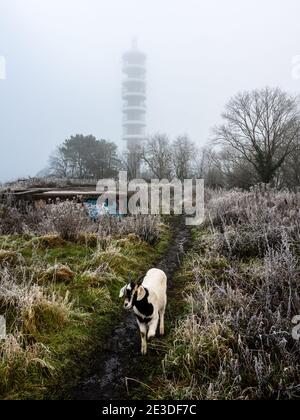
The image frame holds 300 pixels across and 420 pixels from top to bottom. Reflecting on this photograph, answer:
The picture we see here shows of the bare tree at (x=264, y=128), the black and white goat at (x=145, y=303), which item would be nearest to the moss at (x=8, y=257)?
the black and white goat at (x=145, y=303)

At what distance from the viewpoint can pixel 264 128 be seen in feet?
101

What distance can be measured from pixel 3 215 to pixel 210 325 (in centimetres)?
768

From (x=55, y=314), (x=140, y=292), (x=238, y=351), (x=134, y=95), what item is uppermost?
(x=134, y=95)

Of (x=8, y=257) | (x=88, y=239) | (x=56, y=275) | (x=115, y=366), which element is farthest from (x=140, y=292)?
(x=88, y=239)

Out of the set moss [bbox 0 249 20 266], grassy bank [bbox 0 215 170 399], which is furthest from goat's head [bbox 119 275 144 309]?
moss [bbox 0 249 20 266]

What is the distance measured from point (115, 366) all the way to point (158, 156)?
1934 inches

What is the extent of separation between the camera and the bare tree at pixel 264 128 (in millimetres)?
29922

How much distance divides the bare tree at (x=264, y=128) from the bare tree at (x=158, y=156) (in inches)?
752
